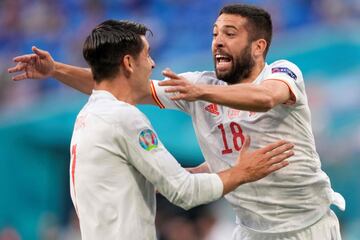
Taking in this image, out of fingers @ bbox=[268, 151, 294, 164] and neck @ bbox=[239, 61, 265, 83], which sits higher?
neck @ bbox=[239, 61, 265, 83]

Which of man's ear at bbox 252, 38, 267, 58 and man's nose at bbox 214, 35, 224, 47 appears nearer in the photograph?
man's nose at bbox 214, 35, 224, 47

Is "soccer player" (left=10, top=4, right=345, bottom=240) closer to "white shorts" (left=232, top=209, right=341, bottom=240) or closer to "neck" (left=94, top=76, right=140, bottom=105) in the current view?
"white shorts" (left=232, top=209, right=341, bottom=240)

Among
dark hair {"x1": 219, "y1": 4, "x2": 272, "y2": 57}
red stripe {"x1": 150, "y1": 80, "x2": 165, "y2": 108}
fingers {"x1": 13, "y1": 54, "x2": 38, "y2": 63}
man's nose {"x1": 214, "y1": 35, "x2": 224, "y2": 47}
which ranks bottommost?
red stripe {"x1": 150, "y1": 80, "x2": 165, "y2": 108}

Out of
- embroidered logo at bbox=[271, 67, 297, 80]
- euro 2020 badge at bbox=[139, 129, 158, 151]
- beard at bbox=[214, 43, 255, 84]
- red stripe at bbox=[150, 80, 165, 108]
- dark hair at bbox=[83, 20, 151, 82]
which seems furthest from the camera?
red stripe at bbox=[150, 80, 165, 108]

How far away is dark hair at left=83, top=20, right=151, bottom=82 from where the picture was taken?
5508mm

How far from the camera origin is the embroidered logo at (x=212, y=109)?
6.45 meters

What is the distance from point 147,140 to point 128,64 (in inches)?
18.6

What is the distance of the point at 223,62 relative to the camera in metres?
6.47

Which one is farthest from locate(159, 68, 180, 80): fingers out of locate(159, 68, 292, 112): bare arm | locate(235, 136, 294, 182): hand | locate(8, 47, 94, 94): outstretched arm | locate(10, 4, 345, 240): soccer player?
locate(8, 47, 94, 94): outstretched arm

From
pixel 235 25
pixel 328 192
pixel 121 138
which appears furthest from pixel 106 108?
pixel 328 192

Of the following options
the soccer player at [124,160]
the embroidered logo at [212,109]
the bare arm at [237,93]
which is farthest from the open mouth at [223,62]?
the soccer player at [124,160]

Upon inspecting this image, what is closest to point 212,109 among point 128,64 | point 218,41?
point 218,41

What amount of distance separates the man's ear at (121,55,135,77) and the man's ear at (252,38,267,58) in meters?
1.27

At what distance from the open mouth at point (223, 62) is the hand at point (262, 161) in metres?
0.97
